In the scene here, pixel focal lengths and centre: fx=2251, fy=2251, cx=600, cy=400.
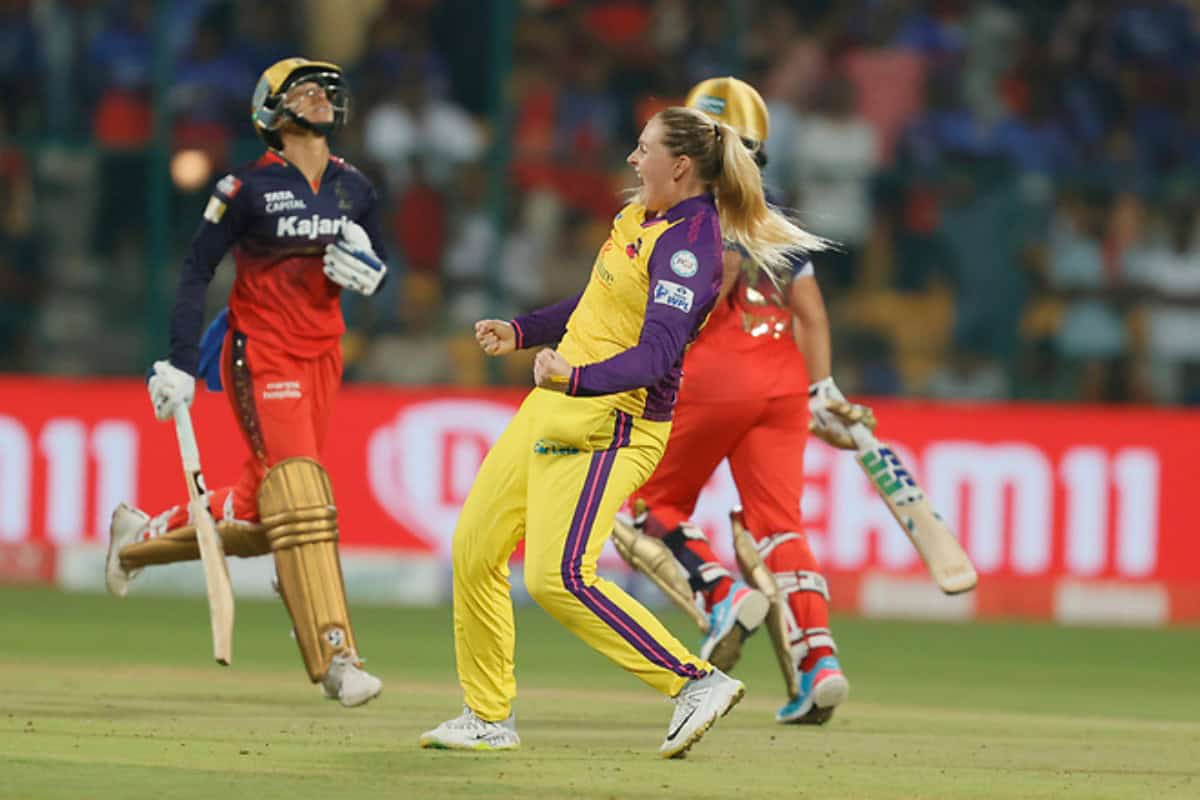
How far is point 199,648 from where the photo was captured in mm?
10711

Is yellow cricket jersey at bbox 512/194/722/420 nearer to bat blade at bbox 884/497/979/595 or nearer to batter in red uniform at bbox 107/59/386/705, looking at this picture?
batter in red uniform at bbox 107/59/386/705

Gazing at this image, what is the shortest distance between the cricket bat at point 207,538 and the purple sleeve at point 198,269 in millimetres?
207

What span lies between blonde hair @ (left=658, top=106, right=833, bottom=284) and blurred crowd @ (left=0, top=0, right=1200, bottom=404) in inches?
290

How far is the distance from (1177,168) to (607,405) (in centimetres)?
917

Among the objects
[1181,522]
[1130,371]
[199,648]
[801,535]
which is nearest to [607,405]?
[801,535]

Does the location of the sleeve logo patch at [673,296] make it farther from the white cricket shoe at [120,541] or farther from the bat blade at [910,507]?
the white cricket shoe at [120,541]

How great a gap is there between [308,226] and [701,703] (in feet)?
8.52

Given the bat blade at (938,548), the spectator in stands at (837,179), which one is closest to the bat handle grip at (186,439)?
the bat blade at (938,548)

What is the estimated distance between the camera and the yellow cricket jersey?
6262mm

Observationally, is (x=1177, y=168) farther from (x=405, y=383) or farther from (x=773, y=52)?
(x=405, y=383)

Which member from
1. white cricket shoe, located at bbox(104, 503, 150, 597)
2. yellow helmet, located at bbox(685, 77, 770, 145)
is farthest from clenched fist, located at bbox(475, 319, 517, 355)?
white cricket shoe, located at bbox(104, 503, 150, 597)

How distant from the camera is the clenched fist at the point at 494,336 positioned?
656 centimetres

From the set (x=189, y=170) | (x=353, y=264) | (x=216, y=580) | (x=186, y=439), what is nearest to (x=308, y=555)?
(x=216, y=580)

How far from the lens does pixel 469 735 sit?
6852 millimetres
